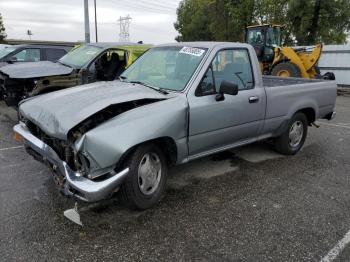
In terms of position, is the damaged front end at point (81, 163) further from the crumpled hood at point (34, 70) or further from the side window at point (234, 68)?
the crumpled hood at point (34, 70)

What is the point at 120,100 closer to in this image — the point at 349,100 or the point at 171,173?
the point at 171,173

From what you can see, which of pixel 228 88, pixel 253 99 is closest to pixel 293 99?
pixel 253 99

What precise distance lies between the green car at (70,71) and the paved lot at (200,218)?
2.07 m

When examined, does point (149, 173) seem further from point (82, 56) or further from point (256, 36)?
point (256, 36)

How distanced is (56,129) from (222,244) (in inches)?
73.6

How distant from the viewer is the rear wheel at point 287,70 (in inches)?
533

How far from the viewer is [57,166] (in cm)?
329

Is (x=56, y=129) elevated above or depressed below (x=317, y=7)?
below

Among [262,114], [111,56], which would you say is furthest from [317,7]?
[262,114]

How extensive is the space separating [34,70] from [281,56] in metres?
10.6

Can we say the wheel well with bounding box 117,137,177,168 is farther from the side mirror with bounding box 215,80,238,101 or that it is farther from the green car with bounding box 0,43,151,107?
the green car with bounding box 0,43,151,107

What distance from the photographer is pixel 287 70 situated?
13797 millimetres

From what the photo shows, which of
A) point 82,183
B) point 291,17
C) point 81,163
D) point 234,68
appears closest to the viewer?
point 82,183

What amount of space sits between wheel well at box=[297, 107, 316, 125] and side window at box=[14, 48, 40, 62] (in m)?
8.25
